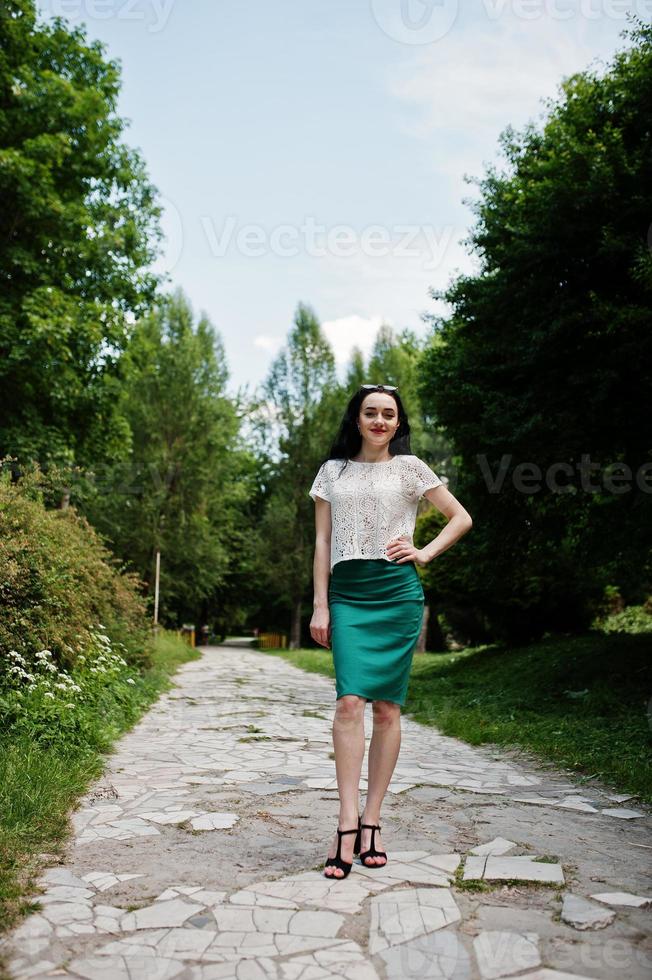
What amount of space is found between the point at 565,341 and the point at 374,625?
548cm

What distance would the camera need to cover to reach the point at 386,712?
3459mm

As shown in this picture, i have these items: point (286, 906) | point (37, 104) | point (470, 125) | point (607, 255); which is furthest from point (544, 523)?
point (37, 104)

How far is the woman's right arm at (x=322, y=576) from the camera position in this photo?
11.7 ft

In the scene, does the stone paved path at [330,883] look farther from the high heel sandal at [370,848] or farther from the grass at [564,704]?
the grass at [564,704]

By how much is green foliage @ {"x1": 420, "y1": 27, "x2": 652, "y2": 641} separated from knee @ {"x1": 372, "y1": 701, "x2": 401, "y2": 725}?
491cm

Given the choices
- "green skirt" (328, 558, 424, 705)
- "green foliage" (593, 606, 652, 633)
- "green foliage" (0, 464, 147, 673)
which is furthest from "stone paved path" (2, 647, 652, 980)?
"green foliage" (593, 606, 652, 633)

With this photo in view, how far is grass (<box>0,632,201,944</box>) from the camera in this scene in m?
2.98

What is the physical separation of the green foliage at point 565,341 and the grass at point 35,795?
16.6ft

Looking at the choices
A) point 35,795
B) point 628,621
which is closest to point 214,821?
point 35,795

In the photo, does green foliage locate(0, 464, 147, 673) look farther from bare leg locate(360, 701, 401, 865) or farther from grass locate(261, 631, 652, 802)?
bare leg locate(360, 701, 401, 865)

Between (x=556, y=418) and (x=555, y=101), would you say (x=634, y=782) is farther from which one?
(x=555, y=101)

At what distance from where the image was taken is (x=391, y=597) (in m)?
3.44

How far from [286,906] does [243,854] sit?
69cm

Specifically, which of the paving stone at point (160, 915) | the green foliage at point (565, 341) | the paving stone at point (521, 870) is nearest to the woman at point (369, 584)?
the paving stone at point (521, 870)
